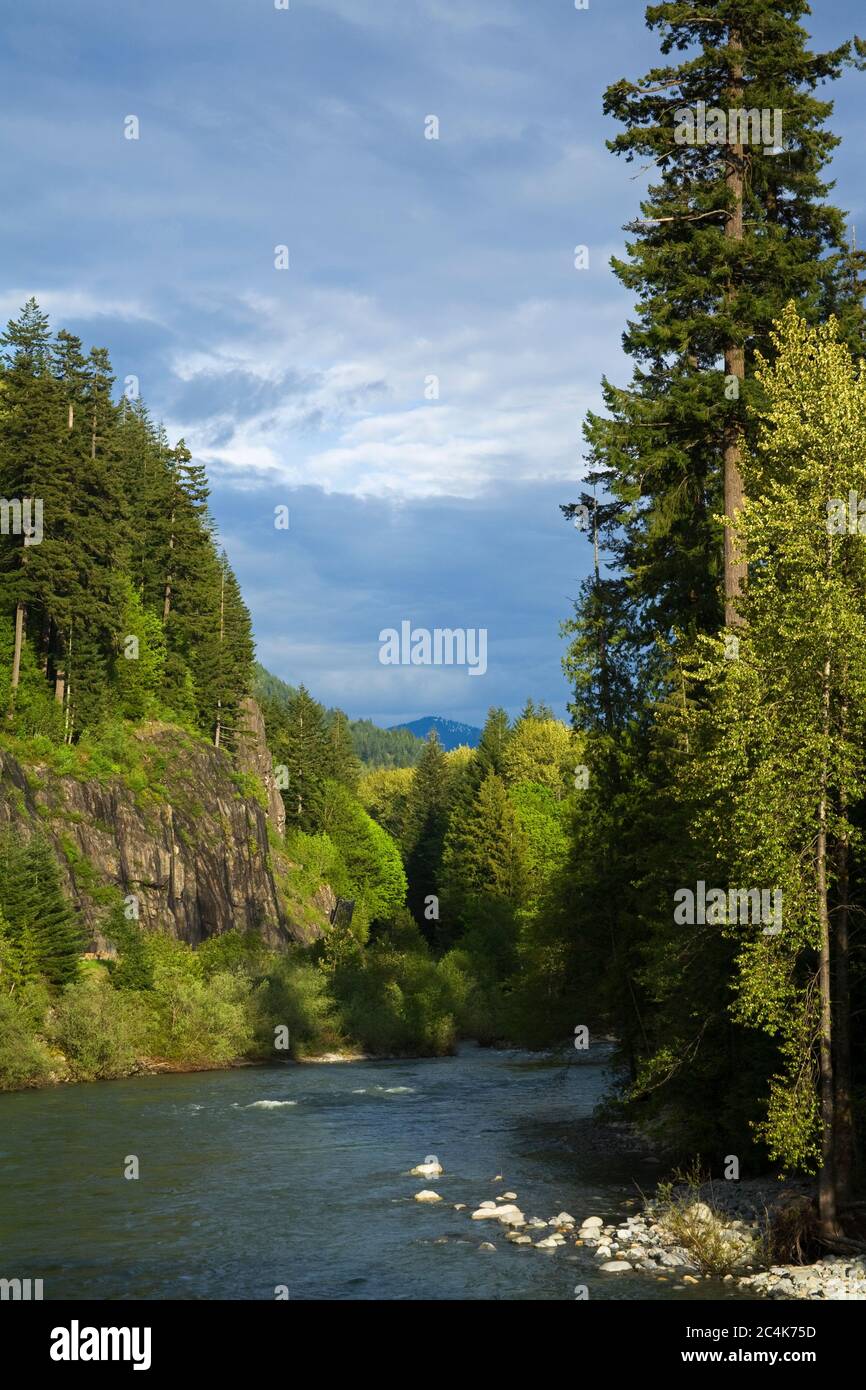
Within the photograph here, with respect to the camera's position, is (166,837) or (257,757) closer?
(166,837)

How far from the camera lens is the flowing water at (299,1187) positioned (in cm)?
2069

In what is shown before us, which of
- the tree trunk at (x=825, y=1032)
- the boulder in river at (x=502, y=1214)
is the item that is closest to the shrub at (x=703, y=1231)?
the tree trunk at (x=825, y=1032)

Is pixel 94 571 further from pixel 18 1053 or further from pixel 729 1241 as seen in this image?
pixel 729 1241

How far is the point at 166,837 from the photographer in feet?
240

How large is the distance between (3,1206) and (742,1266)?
16.0m

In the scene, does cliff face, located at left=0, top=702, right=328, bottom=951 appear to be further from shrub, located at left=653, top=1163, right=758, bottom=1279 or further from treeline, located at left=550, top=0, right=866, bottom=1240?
shrub, located at left=653, top=1163, right=758, bottom=1279

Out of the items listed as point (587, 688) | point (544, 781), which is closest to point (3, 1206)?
point (587, 688)

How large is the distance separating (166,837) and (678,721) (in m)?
52.8

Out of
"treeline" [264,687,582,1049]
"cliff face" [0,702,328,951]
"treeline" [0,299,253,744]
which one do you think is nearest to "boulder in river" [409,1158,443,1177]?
"treeline" [264,687,582,1049]

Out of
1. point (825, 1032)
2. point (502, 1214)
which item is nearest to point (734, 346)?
point (825, 1032)

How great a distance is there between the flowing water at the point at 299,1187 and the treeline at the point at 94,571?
98.1ft

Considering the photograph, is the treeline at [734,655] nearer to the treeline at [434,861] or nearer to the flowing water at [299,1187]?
the flowing water at [299,1187]

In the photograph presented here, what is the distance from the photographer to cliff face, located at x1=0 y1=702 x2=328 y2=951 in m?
64.3

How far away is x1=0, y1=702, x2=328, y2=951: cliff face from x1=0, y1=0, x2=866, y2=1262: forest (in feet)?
Answer: 7.71
